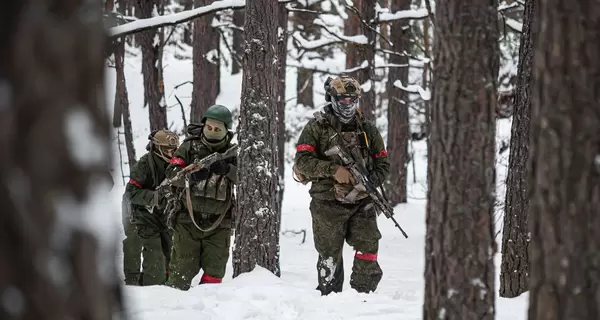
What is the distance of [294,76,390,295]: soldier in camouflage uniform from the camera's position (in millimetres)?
5949

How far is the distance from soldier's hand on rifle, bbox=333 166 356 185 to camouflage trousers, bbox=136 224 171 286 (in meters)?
2.26

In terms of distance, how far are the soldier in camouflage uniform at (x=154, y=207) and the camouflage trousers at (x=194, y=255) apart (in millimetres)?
538

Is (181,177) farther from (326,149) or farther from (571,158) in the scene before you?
(571,158)

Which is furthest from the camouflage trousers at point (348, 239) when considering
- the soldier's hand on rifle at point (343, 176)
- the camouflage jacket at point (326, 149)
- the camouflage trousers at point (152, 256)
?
the camouflage trousers at point (152, 256)

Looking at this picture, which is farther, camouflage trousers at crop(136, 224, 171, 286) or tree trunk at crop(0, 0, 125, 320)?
camouflage trousers at crop(136, 224, 171, 286)

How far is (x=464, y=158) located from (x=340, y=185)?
124 inches

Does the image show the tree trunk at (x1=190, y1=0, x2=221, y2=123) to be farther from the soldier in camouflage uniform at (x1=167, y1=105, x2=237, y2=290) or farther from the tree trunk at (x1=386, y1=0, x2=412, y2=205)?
the soldier in camouflage uniform at (x1=167, y1=105, x2=237, y2=290)

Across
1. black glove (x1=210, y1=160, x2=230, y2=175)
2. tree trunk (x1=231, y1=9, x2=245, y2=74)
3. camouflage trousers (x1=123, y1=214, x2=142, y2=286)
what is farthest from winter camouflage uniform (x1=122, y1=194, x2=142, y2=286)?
tree trunk (x1=231, y1=9, x2=245, y2=74)

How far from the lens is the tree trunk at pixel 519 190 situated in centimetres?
521

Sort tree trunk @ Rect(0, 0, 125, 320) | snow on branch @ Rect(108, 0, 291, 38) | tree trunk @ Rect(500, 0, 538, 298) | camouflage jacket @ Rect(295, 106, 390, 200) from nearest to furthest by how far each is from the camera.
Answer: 1. tree trunk @ Rect(0, 0, 125, 320)
2. tree trunk @ Rect(500, 0, 538, 298)
3. camouflage jacket @ Rect(295, 106, 390, 200)
4. snow on branch @ Rect(108, 0, 291, 38)

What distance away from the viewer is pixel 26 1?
1214 millimetres

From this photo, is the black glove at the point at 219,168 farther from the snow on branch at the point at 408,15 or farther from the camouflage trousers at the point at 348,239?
the snow on branch at the point at 408,15

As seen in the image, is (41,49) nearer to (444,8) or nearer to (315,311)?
(444,8)

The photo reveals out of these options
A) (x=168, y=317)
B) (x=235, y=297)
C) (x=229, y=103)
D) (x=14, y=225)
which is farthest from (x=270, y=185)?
(x=229, y=103)
